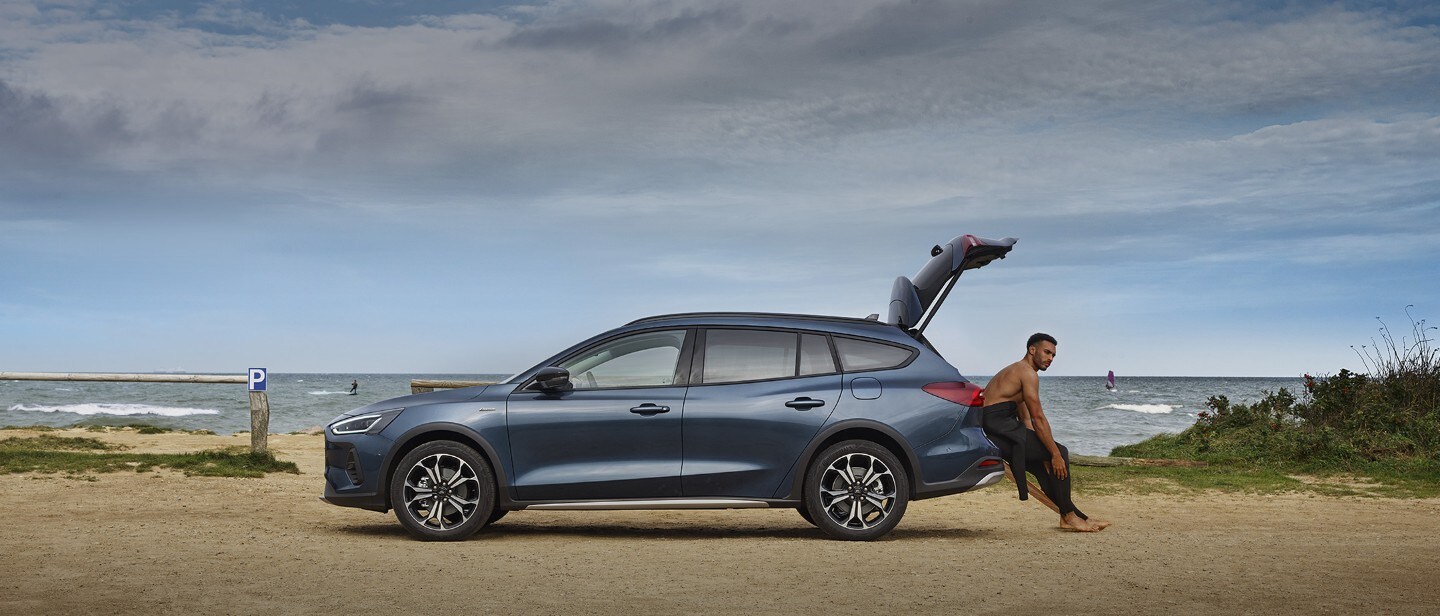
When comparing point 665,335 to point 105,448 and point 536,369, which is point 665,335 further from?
point 105,448

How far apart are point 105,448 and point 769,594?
522 inches

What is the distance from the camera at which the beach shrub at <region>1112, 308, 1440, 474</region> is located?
16.5 m

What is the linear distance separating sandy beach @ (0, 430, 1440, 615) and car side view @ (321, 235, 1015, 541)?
36 cm

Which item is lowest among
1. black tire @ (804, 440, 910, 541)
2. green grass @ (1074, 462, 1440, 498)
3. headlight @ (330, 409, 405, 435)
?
green grass @ (1074, 462, 1440, 498)

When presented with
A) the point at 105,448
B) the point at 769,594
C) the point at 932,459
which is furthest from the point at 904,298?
the point at 105,448

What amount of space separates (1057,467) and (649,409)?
3.36 metres

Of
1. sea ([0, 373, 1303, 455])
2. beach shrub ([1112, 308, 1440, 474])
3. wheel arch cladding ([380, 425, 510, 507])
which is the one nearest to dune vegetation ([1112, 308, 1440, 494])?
beach shrub ([1112, 308, 1440, 474])

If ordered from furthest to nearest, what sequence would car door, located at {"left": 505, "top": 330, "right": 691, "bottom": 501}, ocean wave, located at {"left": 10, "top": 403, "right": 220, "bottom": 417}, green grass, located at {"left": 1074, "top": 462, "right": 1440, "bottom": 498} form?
ocean wave, located at {"left": 10, "top": 403, "right": 220, "bottom": 417} → green grass, located at {"left": 1074, "top": 462, "right": 1440, "bottom": 498} → car door, located at {"left": 505, "top": 330, "right": 691, "bottom": 501}

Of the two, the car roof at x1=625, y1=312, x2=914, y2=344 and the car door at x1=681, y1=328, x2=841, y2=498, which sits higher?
the car roof at x1=625, y1=312, x2=914, y2=344

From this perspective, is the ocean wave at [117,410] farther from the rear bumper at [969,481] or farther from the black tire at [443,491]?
the rear bumper at [969,481]

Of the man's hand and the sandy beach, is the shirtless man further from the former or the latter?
the sandy beach

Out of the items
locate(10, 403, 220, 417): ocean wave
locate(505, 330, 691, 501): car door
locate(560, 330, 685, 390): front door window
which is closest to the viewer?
locate(505, 330, 691, 501): car door

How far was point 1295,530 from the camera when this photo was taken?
10.5 meters

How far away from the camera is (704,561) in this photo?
328 inches
